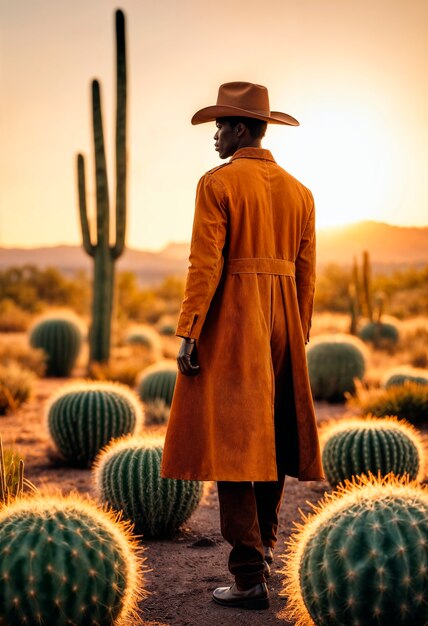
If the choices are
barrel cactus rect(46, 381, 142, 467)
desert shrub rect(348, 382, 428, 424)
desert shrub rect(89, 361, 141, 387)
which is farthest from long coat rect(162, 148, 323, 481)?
desert shrub rect(89, 361, 141, 387)

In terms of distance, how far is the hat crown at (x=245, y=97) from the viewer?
4.47 metres

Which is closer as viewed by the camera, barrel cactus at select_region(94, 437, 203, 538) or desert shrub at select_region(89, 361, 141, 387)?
barrel cactus at select_region(94, 437, 203, 538)

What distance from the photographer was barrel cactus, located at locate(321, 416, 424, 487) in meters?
6.93

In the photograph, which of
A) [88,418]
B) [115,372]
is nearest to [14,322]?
[115,372]

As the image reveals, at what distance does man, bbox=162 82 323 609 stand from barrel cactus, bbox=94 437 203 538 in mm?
1334

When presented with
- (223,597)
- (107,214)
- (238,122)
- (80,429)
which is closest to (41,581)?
(223,597)

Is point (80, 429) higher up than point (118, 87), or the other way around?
point (118, 87)

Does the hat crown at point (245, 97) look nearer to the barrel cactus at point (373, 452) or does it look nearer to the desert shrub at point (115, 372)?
the barrel cactus at point (373, 452)

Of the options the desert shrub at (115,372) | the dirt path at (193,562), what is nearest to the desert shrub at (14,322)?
the desert shrub at (115,372)

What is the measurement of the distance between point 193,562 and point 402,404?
5.58 m

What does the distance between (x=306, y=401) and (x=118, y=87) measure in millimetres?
11737

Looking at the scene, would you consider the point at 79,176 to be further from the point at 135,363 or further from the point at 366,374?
the point at 366,374

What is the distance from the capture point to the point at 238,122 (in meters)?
4.52

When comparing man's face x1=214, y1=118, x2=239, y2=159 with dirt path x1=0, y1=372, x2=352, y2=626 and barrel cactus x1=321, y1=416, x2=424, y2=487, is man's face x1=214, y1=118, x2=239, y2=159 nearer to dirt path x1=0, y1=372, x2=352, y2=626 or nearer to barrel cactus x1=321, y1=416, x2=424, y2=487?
dirt path x1=0, y1=372, x2=352, y2=626
